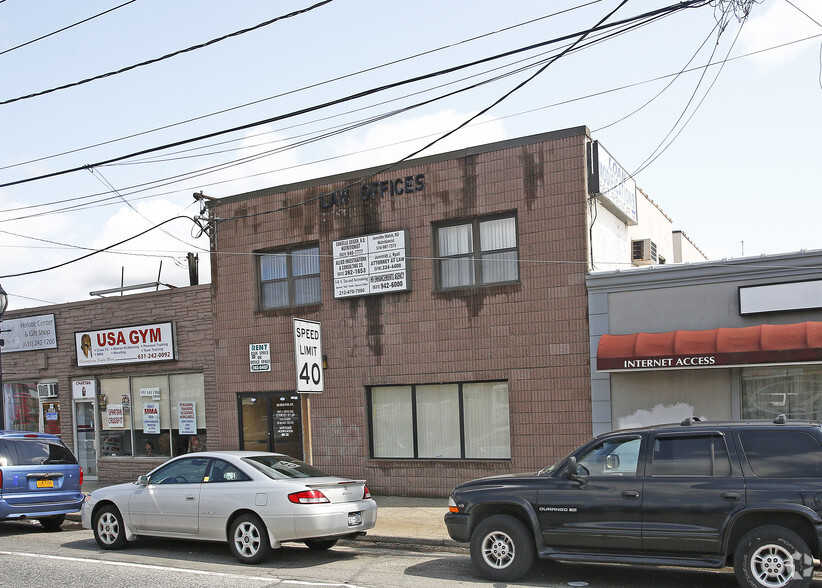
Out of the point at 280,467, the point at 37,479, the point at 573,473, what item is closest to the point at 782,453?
the point at 573,473

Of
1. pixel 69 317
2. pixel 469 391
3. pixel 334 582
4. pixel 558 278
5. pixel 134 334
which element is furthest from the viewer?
pixel 69 317

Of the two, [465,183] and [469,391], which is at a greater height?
[465,183]

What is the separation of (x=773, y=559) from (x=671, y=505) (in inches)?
39.6

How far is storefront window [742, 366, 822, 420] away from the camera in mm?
12523

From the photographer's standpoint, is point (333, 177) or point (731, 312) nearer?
point (731, 312)

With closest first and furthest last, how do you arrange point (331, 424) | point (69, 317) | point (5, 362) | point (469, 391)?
point (469, 391)
point (331, 424)
point (69, 317)
point (5, 362)

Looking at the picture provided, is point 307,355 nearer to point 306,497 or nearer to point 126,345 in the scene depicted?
Answer: point 306,497

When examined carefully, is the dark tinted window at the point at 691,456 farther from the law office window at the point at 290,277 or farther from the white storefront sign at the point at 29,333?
the white storefront sign at the point at 29,333

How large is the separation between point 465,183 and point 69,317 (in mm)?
11798

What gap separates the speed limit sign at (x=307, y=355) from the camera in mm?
11887

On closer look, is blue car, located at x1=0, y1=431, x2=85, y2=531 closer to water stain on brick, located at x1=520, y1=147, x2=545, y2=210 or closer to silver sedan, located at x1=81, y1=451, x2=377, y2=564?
silver sedan, located at x1=81, y1=451, x2=377, y2=564

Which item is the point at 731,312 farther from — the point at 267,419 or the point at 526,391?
the point at 267,419

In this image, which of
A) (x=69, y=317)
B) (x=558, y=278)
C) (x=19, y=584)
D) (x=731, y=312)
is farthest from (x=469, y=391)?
(x=69, y=317)

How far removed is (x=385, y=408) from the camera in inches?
651
